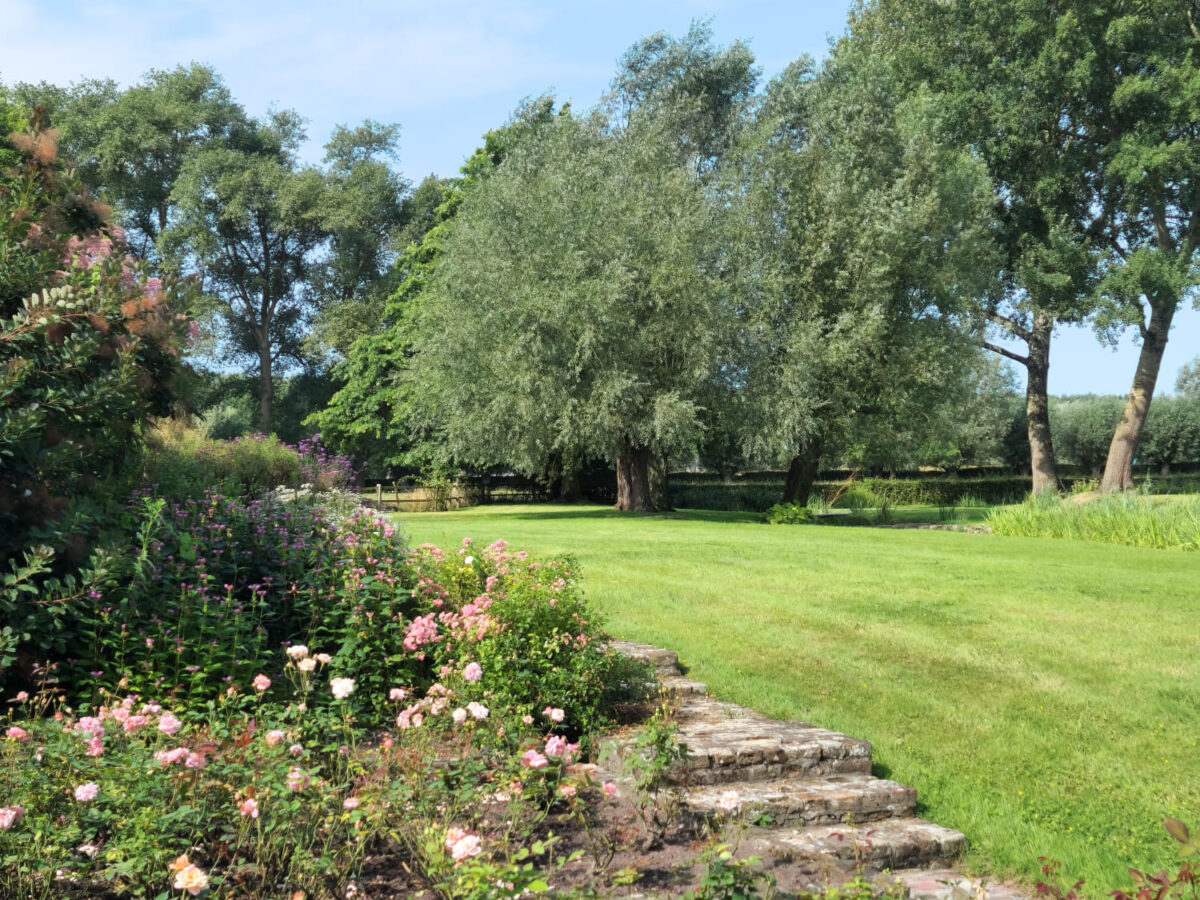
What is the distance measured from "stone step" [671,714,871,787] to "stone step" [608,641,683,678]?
1034 millimetres

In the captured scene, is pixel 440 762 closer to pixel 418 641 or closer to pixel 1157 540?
pixel 418 641

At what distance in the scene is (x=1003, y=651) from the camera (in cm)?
793

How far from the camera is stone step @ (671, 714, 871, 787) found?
15.6 feet

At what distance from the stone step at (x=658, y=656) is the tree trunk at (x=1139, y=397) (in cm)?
2502

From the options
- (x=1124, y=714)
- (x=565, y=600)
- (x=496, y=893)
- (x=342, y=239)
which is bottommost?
(x=1124, y=714)

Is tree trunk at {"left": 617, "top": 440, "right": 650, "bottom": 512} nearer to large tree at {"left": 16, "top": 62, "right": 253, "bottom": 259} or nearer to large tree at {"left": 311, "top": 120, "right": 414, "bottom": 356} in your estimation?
large tree at {"left": 311, "top": 120, "right": 414, "bottom": 356}

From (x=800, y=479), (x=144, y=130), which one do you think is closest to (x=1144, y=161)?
(x=800, y=479)

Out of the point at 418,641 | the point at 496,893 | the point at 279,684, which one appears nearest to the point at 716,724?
the point at 418,641

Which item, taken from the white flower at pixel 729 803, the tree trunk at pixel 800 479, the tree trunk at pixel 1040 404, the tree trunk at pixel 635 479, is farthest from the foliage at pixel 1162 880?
the tree trunk at pixel 1040 404

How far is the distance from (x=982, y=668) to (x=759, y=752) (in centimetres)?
334

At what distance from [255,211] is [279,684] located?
41.2m

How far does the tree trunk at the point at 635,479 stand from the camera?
2498 centimetres

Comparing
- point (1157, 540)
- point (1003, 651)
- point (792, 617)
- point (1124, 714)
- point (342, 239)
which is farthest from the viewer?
point (342, 239)

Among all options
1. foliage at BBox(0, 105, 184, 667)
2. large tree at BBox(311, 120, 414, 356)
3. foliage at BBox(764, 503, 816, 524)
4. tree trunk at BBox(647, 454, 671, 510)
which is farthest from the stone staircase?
large tree at BBox(311, 120, 414, 356)
